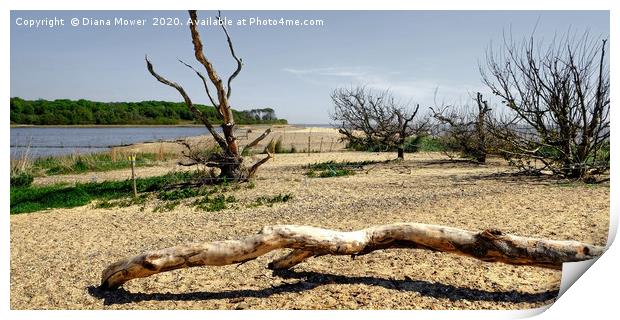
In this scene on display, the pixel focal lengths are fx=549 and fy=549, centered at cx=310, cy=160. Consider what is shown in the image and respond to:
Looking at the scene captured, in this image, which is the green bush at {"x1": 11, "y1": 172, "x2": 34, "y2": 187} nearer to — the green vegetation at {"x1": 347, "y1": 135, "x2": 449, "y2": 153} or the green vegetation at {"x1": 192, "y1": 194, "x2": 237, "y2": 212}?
the green vegetation at {"x1": 192, "y1": 194, "x2": 237, "y2": 212}

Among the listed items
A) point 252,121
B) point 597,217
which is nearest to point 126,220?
point 597,217

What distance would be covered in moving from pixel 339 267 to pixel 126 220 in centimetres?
378

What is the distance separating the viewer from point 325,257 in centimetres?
493

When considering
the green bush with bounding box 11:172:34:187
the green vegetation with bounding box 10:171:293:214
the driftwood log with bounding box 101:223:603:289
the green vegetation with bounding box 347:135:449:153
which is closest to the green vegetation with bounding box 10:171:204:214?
the green vegetation with bounding box 10:171:293:214

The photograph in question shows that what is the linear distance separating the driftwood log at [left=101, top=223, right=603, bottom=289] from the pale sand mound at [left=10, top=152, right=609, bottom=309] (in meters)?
0.25

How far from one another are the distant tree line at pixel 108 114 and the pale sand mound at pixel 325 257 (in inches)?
206

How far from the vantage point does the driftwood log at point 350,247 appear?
404 centimetres

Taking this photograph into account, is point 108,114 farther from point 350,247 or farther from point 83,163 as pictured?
point 350,247

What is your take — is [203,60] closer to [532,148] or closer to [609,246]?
[532,148]

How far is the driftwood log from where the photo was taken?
404cm

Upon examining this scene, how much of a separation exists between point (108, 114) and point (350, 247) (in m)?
18.5

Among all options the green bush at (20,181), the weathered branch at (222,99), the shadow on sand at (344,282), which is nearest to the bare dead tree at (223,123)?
the weathered branch at (222,99)

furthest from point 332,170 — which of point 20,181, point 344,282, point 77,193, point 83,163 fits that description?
point 344,282
